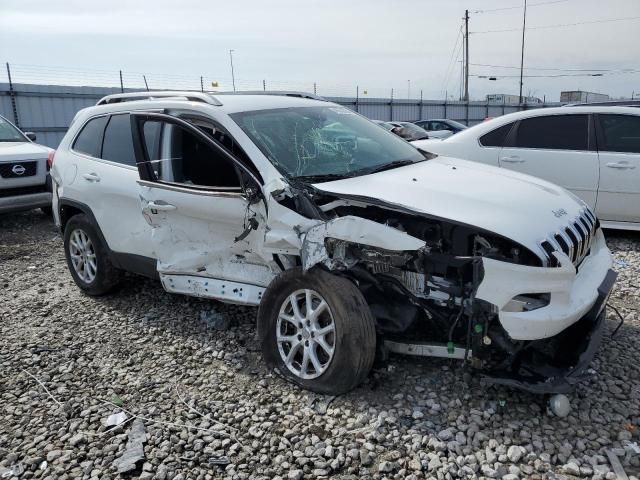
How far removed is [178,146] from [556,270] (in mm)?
2869

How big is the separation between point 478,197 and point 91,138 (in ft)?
12.1

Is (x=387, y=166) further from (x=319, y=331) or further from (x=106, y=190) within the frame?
(x=106, y=190)

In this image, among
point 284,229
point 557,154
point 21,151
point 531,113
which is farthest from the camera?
point 21,151

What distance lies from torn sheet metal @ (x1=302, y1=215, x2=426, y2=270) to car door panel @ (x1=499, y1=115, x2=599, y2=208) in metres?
4.30

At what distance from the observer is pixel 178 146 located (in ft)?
14.0

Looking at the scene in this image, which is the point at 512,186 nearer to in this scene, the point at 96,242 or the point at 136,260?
the point at 136,260

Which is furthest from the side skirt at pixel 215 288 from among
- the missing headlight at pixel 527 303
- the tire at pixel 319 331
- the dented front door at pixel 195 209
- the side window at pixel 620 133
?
the side window at pixel 620 133

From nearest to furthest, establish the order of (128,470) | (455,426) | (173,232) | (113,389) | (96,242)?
(128,470), (455,426), (113,389), (173,232), (96,242)

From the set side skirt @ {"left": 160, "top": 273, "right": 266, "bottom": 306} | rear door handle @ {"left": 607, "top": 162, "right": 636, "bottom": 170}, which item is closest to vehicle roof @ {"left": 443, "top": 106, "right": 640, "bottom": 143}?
rear door handle @ {"left": 607, "top": 162, "right": 636, "bottom": 170}

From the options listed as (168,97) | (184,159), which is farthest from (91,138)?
(184,159)

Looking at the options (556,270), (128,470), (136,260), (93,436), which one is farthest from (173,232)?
(556,270)

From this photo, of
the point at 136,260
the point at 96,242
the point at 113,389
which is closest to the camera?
the point at 113,389

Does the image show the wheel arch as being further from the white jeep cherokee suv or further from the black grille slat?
the black grille slat

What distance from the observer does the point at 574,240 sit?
3309mm
